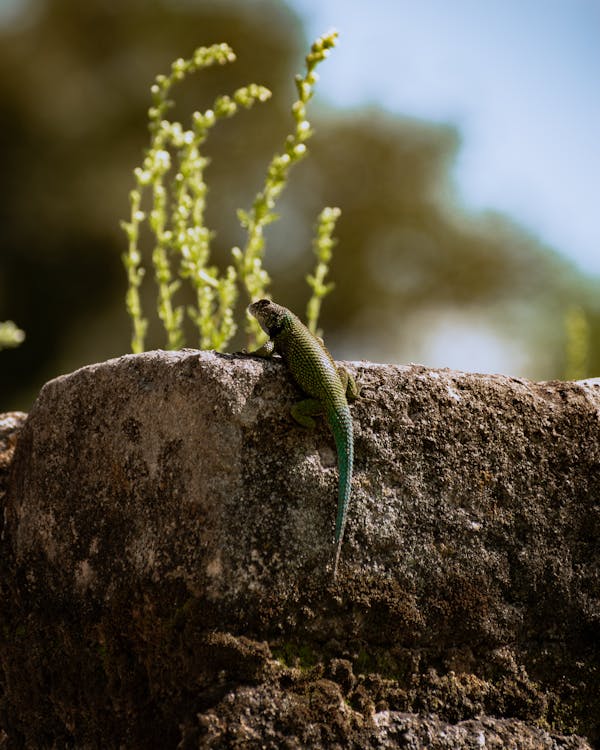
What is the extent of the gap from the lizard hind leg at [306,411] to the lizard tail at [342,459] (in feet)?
0.13

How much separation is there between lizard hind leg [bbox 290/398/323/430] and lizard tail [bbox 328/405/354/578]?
41mm

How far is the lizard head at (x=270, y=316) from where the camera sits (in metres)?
2.59

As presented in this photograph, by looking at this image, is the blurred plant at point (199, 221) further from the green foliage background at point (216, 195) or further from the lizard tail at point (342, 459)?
the green foliage background at point (216, 195)

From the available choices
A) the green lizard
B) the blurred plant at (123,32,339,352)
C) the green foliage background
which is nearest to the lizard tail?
the green lizard

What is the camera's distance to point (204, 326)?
354 cm

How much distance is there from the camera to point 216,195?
1226 cm

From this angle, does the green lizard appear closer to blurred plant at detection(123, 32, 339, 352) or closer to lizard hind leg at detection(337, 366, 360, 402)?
lizard hind leg at detection(337, 366, 360, 402)

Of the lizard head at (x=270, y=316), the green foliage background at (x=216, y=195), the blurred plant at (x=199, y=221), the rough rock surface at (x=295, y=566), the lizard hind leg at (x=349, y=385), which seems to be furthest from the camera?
the green foliage background at (x=216, y=195)

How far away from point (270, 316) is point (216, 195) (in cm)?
999

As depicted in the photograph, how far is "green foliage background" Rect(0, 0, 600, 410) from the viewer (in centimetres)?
1149

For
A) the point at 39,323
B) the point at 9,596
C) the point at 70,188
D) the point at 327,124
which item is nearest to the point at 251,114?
the point at 327,124

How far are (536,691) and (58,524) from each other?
5.00ft

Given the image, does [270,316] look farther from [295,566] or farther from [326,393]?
[295,566]

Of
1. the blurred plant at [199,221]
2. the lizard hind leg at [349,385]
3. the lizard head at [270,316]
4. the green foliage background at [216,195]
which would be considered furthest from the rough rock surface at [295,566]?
the green foliage background at [216,195]
